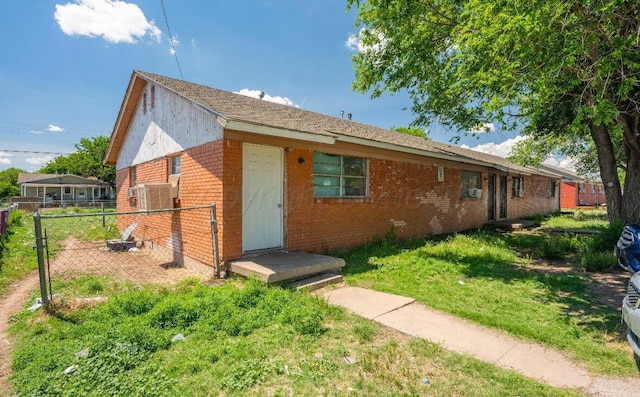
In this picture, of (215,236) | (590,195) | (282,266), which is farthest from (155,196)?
(590,195)

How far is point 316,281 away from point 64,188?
48.0m

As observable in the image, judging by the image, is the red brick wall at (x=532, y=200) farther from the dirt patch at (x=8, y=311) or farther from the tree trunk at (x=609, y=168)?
the dirt patch at (x=8, y=311)

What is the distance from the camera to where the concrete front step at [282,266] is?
5.20 meters

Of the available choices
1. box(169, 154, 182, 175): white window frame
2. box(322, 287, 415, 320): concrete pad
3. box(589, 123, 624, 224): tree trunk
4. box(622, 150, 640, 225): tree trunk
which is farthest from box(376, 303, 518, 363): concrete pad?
box(589, 123, 624, 224): tree trunk

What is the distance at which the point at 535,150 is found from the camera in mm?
18969

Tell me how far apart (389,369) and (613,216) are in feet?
33.0

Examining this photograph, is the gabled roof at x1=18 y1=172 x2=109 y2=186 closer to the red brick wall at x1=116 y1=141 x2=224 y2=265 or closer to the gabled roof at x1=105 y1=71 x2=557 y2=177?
the gabled roof at x1=105 y1=71 x2=557 y2=177

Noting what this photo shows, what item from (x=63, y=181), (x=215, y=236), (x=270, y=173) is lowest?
(x=215, y=236)

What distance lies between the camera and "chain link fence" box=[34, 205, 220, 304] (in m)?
6.09

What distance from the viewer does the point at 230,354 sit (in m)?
3.15

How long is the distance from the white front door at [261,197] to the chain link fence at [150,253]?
2.48ft

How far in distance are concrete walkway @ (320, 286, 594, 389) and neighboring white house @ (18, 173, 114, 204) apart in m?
43.9

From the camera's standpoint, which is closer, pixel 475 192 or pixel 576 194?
pixel 475 192

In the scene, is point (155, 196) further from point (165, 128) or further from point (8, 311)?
point (8, 311)
